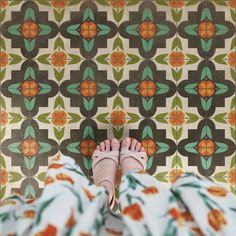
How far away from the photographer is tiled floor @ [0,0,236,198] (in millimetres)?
1178

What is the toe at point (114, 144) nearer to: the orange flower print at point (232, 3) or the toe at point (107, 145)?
the toe at point (107, 145)

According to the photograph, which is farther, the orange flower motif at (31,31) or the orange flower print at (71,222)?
the orange flower motif at (31,31)

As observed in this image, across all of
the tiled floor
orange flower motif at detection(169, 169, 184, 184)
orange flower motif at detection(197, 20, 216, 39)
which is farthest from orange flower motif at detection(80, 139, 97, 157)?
orange flower motif at detection(197, 20, 216, 39)

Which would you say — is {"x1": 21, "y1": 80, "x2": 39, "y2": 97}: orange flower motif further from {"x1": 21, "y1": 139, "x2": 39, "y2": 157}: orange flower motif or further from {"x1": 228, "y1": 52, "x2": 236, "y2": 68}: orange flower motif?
{"x1": 228, "y1": 52, "x2": 236, "y2": 68}: orange flower motif

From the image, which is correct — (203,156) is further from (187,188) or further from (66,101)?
(187,188)

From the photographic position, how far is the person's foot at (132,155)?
1154mm

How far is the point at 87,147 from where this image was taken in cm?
120

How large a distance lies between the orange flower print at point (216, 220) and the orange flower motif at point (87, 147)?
26.0 inches

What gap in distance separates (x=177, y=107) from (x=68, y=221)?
70cm

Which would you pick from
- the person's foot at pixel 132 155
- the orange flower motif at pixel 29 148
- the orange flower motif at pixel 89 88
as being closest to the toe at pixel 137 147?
the person's foot at pixel 132 155

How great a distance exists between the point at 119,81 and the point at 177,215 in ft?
2.19

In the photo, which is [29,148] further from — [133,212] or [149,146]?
[133,212]

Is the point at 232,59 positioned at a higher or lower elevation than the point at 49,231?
higher

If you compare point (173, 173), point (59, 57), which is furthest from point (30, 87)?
point (173, 173)
